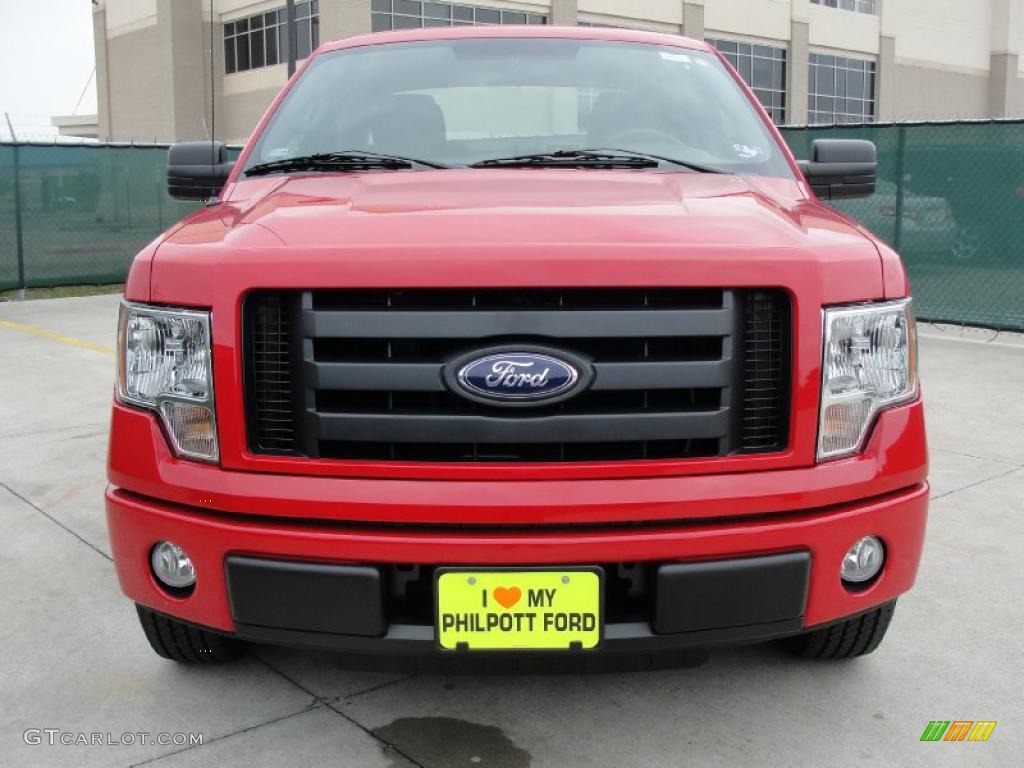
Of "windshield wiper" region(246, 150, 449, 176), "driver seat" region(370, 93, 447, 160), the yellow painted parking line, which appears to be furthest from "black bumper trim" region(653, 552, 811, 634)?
the yellow painted parking line

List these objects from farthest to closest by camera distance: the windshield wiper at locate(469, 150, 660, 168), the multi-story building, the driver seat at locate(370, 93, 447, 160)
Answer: the multi-story building
the driver seat at locate(370, 93, 447, 160)
the windshield wiper at locate(469, 150, 660, 168)

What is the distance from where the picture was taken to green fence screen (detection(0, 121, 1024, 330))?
10.0 m

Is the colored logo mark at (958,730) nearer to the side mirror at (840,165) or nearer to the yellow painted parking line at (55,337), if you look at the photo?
the side mirror at (840,165)

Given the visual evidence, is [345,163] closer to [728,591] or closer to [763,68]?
[728,591]

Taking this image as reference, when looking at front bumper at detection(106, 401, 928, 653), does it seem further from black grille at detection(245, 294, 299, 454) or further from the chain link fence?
the chain link fence

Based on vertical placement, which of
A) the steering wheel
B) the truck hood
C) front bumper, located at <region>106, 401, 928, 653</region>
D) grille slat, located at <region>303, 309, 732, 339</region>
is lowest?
front bumper, located at <region>106, 401, 928, 653</region>

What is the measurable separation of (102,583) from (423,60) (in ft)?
7.24

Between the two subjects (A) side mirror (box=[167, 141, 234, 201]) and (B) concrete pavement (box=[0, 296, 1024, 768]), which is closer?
(B) concrete pavement (box=[0, 296, 1024, 768])

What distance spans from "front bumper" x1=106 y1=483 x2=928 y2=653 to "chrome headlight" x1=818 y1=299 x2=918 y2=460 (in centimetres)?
17

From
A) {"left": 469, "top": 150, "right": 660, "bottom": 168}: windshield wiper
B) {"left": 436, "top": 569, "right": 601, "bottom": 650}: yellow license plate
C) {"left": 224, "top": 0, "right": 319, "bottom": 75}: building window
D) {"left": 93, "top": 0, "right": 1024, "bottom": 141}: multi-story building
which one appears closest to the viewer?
{"left": 436, "top": 569, "right": 601, "bottom": 650}: yellow license plate

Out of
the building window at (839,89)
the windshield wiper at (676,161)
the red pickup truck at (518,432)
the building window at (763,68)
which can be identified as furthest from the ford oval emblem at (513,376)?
the building window at (839,89)

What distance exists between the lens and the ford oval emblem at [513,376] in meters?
2.35

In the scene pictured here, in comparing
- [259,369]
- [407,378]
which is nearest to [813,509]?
[407,378]

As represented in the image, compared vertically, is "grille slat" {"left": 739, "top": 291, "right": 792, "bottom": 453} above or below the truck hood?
below
